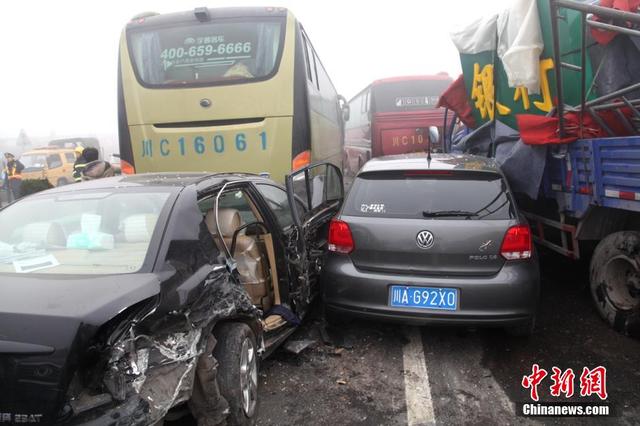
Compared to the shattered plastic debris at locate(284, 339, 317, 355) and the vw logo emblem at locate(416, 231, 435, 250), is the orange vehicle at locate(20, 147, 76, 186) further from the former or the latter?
the vw logo emblem at locate(416, 231, 435, 250)

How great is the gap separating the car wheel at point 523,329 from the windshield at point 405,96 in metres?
10.00

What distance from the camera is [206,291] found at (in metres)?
2.38

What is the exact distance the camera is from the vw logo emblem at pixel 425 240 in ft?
10.9

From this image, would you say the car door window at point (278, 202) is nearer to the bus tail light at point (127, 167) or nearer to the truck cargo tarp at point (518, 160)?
the truck cargo tarp at point (518, 160)

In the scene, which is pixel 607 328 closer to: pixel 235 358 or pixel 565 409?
pixel 565 409

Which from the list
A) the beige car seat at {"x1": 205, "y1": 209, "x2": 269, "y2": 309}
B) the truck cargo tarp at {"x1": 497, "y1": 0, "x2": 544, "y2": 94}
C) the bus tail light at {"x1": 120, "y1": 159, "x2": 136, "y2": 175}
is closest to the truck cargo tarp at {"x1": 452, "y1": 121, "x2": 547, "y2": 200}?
the truck cargo tarp at {"x1": 497, "y1": 0, "x2": 544, "y2": 94}

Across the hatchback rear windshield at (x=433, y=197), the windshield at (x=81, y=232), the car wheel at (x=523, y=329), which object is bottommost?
the car wheel at (x=523, y=329)

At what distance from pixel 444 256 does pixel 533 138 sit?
180 centimetres

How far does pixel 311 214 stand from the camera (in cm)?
452

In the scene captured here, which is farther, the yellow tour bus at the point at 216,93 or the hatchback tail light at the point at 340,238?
the yellow tour bus at the point at 216,93

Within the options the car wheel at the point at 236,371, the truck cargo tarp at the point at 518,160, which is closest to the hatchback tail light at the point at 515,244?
the truck cargo tarp at the point at 518,160

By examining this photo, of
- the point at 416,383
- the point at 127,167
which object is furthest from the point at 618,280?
the point at 127,167

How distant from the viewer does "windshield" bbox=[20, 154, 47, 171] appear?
651 inches

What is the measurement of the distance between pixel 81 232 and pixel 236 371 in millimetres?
1086
